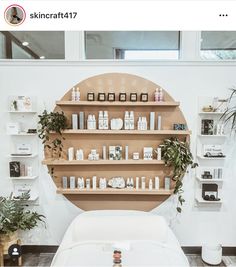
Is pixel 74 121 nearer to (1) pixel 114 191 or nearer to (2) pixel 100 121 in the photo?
(2) pixel 100 121

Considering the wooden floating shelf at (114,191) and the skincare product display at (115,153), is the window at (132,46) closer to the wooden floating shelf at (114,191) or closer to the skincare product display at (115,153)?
the skincare product display at (115,153)

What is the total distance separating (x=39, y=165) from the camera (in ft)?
10.7

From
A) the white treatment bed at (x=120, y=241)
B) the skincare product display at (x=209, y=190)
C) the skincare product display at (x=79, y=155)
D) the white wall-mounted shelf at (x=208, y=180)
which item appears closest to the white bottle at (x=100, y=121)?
the skincare product display at (x=79, y=155)

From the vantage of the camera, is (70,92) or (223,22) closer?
(223,22)

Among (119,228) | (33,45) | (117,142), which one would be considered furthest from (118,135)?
(33,45)

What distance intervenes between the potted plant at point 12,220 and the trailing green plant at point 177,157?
1654 mm

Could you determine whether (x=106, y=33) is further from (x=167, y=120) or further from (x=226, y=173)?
(x=226, y=173)

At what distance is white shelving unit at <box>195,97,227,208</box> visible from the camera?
3.15m

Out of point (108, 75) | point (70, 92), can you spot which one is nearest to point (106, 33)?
point (108, 75)

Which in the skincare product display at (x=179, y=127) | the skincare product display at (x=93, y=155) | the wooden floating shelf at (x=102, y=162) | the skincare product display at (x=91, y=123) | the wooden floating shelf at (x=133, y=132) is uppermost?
the skincare product display at (x=91, y=123)

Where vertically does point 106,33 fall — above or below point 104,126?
above

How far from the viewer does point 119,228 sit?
9.45 ft

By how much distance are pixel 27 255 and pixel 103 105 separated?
6.74ft

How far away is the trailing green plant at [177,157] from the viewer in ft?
9.64
